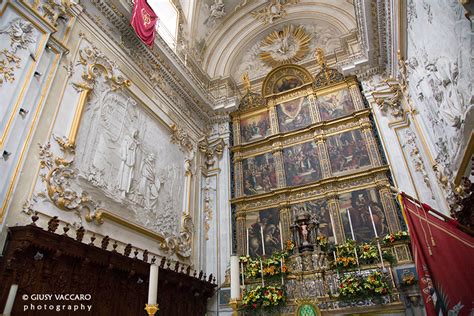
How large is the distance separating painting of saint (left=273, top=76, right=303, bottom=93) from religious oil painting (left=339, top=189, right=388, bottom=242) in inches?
193

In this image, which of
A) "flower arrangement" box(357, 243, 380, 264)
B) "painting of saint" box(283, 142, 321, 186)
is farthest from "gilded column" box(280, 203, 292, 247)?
"flower arrangement" box(357, 243, 380, 264)

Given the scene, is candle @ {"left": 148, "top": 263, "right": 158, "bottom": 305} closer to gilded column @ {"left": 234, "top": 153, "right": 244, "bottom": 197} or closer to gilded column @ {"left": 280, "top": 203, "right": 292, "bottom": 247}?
gilded column @ {"left": 280, "top": 203, "right": 292, "bottom": 247}

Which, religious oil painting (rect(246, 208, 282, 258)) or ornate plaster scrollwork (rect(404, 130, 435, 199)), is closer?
ornate plaster scrollwork (rect(404, 130, 435, 199))

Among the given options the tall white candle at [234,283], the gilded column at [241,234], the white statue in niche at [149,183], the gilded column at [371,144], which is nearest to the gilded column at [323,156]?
the gilded column at [371,144]

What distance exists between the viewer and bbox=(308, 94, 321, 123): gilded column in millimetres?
11414

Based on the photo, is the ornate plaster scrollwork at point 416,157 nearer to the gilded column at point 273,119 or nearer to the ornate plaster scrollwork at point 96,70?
the gilded column at point 273,119

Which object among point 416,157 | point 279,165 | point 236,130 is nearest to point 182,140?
point 236,130

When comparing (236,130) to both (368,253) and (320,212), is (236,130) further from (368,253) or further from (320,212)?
(368,253)

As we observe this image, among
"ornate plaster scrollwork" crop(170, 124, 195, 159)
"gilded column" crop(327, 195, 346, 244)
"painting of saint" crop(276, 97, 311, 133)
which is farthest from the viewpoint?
"painting of saint" crop(276, 97, 311, 133)

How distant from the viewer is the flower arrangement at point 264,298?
8195 mm

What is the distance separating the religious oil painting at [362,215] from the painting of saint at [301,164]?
127cm

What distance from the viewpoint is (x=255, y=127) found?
12.6 metres

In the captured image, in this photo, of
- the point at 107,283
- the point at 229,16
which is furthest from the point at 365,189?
the point at 229,16

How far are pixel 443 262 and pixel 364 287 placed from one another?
2963mm
